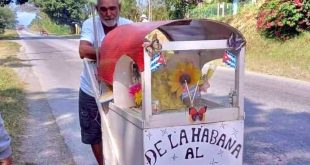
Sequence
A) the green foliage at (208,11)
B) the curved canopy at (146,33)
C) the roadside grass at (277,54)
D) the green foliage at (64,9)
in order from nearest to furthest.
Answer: the curved canopy at (146,33), the roadside grass at (277,54), the green foliage at (208,11), the green foliage at (64,9)

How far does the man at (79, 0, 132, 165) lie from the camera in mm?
3443

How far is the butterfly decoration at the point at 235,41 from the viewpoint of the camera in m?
2.67

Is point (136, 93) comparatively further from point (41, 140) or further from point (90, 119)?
point (41, 140)

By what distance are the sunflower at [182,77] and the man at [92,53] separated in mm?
849

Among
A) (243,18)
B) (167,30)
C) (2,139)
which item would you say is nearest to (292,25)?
(243,18)

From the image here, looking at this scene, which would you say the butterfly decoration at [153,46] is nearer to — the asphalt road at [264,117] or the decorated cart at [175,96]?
the decorated cart at [175,96]

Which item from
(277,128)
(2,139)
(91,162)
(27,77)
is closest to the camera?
(2,139)

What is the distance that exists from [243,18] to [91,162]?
16691 mm

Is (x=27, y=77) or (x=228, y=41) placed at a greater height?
(x=228, y=41)

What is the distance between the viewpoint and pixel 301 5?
1554 centimetres

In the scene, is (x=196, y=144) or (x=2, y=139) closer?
(x=2, y=139)

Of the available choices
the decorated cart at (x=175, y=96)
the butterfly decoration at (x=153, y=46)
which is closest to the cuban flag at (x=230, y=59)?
the decorated cart at (x=175, y=96)

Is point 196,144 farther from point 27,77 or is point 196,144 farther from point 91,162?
point 27,77

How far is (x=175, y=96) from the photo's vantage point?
112 inches
